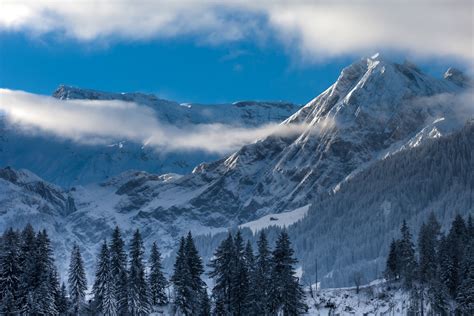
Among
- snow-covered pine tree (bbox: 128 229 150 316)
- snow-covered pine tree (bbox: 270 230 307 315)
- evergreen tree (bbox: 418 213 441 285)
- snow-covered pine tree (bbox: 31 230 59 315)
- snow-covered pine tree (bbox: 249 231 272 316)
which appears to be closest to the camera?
snow-covered pine tree (bbox: 31 230 59 315)

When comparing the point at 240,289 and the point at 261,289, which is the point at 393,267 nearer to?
the point at 240,289

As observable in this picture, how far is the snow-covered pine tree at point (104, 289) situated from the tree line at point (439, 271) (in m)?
51.9

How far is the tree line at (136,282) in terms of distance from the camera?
134125 mm

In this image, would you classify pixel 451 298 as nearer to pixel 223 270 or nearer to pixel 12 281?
pixel 223 270

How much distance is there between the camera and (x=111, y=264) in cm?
14638

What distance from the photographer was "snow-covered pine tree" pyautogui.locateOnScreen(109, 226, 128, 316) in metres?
144

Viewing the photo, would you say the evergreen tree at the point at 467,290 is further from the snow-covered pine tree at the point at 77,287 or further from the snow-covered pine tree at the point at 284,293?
the snow-covered pine tree at the point at 77,287

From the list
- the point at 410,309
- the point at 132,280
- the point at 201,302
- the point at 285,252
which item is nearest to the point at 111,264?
the point at 132,280

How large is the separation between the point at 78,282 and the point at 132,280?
883cm

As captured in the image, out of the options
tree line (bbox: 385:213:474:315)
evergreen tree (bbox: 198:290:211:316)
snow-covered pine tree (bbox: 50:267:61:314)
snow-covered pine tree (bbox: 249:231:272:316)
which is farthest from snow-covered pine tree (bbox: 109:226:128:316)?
tree line (bbox: 385:213:474:315)

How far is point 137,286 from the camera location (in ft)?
476

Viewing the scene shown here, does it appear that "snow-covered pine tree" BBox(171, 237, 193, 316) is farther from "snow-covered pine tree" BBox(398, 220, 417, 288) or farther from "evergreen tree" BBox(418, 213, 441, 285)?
"snow-covered pine tree" BBox(398, 220, 417, 288)

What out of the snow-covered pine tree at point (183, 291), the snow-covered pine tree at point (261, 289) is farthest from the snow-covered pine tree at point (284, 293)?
the snow-covered pine tree at point (183, 291)

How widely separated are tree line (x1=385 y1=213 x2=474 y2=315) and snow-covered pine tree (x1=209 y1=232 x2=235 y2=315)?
3361 cm
